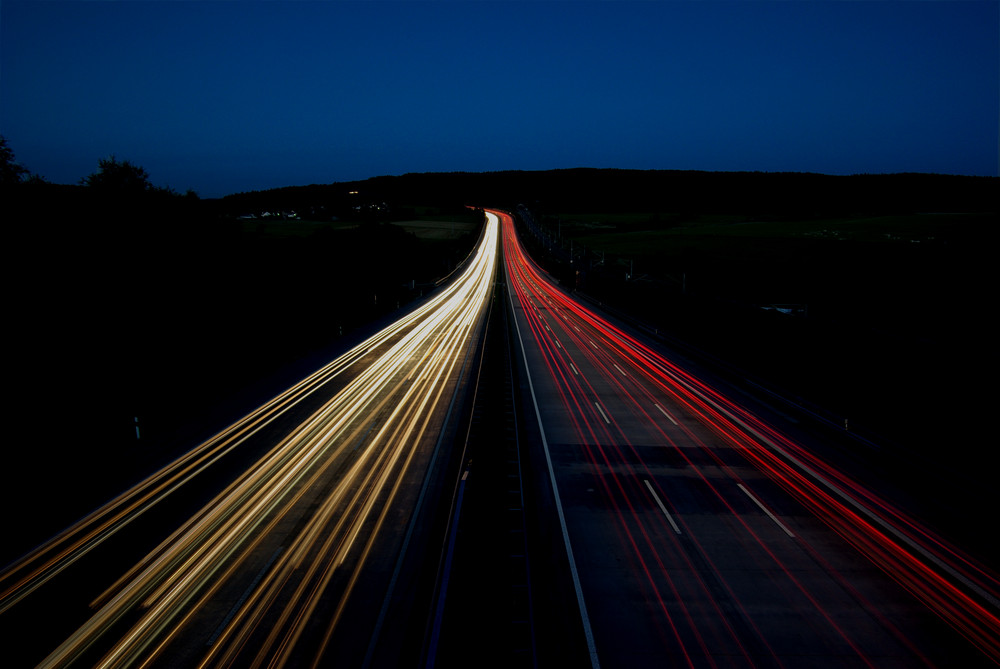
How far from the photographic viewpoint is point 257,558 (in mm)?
12211

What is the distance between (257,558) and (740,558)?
11.1 meters

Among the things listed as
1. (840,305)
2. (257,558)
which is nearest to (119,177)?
(257,558)

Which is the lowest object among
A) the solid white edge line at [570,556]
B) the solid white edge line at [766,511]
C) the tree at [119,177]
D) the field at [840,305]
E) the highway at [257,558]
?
the solid white edge line at [570,556]

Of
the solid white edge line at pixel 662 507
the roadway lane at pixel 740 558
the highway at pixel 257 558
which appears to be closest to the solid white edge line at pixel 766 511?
the roadway lane at pixel 740 558

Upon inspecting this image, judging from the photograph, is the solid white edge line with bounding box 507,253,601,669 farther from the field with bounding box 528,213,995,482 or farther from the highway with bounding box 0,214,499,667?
the field with bounding box 528,213,995,482

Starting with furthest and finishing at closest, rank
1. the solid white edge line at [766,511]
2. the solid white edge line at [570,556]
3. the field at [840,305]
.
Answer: the field at [840,305], the solid white edge line at [766,511], the solid white edge line at [570,556]

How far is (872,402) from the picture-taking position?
63.2 ft

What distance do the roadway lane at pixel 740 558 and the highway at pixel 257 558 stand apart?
4046 mm

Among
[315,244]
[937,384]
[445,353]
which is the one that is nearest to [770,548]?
[937,384]

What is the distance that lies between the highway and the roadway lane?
405 centimetres

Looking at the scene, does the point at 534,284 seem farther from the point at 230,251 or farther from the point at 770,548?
the point at 770,548

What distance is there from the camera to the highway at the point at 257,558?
972 centimetres

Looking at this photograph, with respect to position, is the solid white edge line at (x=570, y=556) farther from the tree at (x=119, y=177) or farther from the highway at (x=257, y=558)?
the tree at (x=119, y=177)

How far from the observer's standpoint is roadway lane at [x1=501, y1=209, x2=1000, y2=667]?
10.0 m
